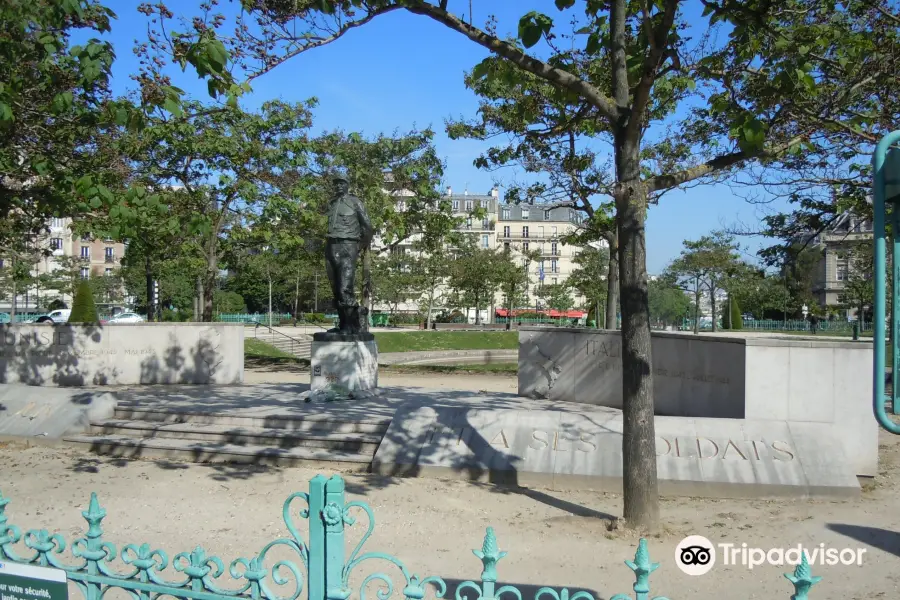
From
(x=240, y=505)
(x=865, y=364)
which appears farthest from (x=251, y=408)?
(x=865, y=364)

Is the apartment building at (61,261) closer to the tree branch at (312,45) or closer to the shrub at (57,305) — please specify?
the shrub at (57,305)

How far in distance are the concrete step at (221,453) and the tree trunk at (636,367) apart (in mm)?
3585

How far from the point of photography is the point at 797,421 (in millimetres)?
9172

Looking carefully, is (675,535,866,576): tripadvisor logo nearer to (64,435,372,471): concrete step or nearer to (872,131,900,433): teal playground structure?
(872,131,900,433): teal playground structure

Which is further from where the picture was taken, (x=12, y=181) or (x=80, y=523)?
(x=12, y=181)

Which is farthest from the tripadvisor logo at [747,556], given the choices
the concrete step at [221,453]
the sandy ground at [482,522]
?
the concrete step at [221,453]

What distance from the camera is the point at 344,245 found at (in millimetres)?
12469

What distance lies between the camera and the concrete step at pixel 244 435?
951cm

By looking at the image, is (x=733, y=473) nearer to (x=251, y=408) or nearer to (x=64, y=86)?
(x=251, y=408)

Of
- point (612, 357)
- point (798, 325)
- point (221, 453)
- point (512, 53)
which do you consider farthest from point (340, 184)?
point (798, 325)

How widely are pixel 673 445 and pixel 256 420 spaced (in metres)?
5.88

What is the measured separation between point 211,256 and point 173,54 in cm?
1421

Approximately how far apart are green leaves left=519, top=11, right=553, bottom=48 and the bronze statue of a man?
654 centimetres

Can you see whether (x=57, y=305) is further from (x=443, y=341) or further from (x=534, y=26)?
(x=534, y=26)
